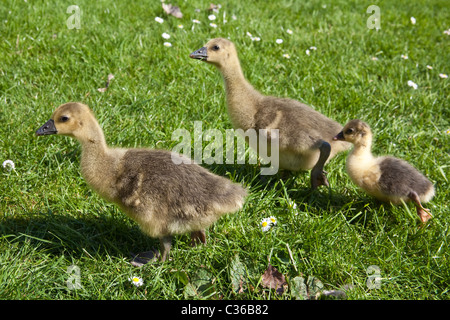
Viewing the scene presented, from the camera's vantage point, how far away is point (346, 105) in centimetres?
549

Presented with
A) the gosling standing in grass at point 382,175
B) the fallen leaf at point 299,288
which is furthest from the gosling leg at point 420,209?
the fallen leaf at point 299,288

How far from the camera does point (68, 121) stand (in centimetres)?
331

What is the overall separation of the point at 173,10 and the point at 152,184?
455 cm

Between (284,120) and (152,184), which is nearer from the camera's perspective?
(152,184)

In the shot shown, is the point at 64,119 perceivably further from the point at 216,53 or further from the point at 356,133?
the point at 356,133

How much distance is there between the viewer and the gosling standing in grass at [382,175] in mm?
3891

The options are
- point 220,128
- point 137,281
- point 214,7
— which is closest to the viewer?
point 137,281

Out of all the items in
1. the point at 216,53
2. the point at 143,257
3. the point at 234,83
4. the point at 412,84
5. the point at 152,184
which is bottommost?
the point at 143,257

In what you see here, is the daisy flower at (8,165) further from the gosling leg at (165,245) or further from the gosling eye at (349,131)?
the gosling eye at (349,131)

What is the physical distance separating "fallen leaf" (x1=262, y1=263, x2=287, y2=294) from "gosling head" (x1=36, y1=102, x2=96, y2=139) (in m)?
1.64

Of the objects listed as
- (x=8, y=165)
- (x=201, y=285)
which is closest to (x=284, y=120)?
(x=201, y=285)

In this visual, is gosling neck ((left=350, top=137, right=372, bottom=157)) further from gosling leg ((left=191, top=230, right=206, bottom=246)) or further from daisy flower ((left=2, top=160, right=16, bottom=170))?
daisy flower ((left=2, top=160, right=16, bottom=170))

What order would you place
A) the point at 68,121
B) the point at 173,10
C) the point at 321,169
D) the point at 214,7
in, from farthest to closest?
the point at 214,7 → the point at 173,10 → the point at 321,169 → the point at 68,121

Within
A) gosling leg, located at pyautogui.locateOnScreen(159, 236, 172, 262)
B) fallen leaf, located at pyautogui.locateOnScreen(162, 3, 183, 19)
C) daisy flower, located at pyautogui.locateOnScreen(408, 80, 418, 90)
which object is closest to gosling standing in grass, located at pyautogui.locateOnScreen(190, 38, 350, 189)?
gosling leg, located at pyautogui.locateOnScreen(159, 236, 172, 262)
